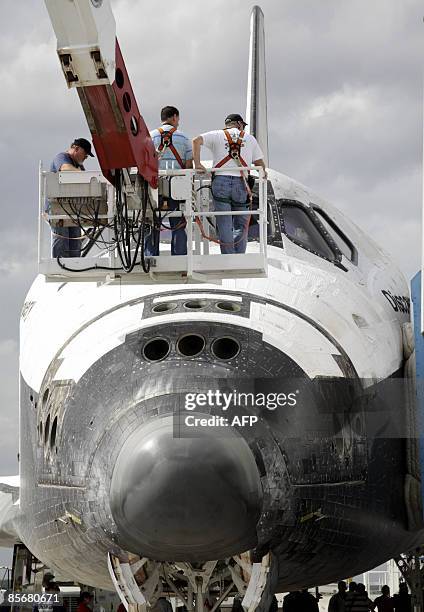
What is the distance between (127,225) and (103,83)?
1197 millimetres

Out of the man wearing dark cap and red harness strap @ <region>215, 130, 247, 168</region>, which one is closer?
the man wearing dark cap

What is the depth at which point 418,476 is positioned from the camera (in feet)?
28.9

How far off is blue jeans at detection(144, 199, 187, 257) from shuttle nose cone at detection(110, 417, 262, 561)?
1922 mm

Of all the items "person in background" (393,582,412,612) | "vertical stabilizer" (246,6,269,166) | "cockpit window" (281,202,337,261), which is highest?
"vertical stabilizer" (246,6,269,166)

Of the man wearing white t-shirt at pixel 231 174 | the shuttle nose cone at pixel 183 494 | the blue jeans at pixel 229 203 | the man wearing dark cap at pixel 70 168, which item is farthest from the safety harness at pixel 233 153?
the shuttle nose cone at pixel 183 494

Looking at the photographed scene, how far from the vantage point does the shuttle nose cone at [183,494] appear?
21.3 feet

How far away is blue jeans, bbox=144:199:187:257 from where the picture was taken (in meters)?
8.32

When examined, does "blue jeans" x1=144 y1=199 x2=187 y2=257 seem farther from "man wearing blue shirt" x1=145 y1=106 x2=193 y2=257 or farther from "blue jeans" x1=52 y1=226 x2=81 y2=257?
"blue jeans" x1=52 y1=226 x2=81 y2=257

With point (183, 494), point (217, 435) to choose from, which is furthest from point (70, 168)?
point (183, 494)

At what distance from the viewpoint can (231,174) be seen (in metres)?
8.62

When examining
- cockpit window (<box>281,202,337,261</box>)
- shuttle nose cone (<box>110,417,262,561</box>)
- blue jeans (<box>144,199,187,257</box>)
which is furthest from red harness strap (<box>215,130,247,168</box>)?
shuttle nose cone (<box>110,417,262,561</box>)

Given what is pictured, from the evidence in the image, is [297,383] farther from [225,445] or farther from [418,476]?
[418,476]

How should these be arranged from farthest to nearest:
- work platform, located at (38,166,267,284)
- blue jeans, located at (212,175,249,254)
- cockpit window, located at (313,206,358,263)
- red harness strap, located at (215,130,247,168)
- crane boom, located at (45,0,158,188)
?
cockpit window, located at (313,206,358,263) → red harness strap, located at (215,130,247,168) → blue jeans, located at (212,175,249,254) → work platform, located at (38,166,267,284) → crane boom, located at (45,0,158,188)

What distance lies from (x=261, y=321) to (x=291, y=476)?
3.69 feet
